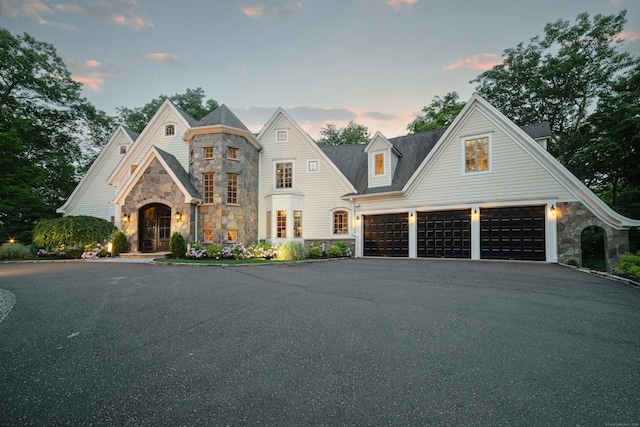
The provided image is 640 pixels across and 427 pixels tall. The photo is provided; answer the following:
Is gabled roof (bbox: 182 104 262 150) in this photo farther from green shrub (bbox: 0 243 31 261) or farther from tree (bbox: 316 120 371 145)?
tree (bbox: 316 120 371 145)

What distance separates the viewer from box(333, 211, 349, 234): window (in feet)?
57.4

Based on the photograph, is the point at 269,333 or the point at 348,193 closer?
the point at 269,333

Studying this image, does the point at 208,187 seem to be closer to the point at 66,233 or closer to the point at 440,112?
the point at 66,233

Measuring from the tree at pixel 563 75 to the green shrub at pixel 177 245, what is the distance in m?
25.3

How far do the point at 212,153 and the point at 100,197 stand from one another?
34.6 feet

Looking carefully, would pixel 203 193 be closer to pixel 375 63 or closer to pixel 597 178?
pixel 375 63

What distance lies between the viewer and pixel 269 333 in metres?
3.68

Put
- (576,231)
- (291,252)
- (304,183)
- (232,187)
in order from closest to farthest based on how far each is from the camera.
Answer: (576,231), (291,252), (232,187), (304,183)

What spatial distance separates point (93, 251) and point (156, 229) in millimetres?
3297

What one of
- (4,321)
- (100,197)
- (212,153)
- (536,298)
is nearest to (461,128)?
(536,298)

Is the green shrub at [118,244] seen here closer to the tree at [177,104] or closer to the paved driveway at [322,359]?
the paved driveway at [322,359]

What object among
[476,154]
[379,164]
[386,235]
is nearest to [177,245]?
[386,235]

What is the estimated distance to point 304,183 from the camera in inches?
718

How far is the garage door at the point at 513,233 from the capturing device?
1243 cm
